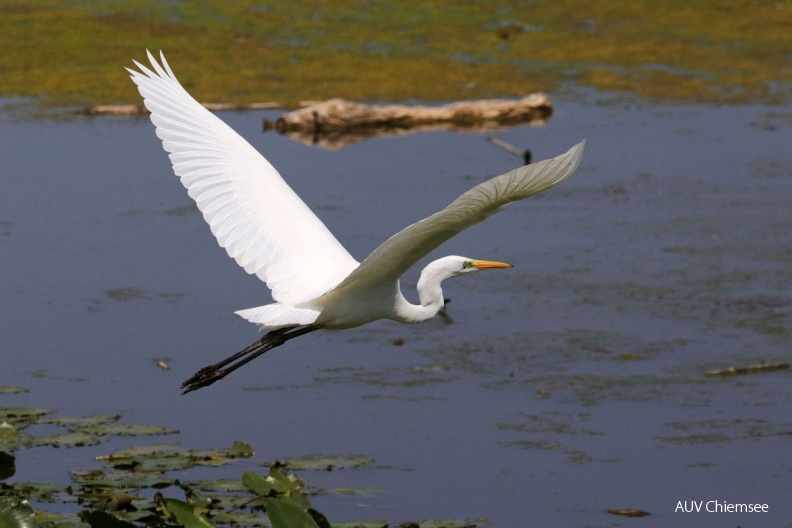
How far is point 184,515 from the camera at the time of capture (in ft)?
13.0

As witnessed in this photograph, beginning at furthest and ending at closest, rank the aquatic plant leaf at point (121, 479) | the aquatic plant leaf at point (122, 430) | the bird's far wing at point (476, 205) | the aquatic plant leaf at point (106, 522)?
1. the aquatic plant leaf at point (122, 430)
2. the aquatic plant leaf at point (121, 479)
3. the aquatic plant leaf at point (106, 522)
4. the bird's far wing at point (476, 205)

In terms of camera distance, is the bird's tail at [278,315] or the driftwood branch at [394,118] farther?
the driftwood branch at [394,118]

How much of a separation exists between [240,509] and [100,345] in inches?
97.3

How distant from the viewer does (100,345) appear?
6848 millimetres

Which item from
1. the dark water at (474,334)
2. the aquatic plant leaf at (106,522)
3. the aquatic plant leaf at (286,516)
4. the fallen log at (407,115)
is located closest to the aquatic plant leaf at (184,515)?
the aquatic plant leaf at (106,522)

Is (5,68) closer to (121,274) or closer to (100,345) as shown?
(121,274)

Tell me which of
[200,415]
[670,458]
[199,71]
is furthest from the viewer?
[199,71]

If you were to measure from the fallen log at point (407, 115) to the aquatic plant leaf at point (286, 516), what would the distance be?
834 cm

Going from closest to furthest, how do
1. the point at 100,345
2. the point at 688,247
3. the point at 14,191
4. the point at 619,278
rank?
the point at 100,345, the point at 619,278, the point at 688,247, the point at 14,191

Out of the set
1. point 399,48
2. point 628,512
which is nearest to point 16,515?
point 628,512

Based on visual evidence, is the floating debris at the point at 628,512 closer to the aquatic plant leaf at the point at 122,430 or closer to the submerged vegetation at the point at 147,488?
the submerged vegetation at the point at 147,488

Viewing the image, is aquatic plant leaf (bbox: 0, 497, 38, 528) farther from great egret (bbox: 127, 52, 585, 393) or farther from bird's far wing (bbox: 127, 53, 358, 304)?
bird's far wing (bbox: 127, 53, 358, 304)

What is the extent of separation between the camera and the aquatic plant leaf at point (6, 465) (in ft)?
15.4

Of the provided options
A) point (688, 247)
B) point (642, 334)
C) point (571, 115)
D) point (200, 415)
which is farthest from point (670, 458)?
point (571, 115)
